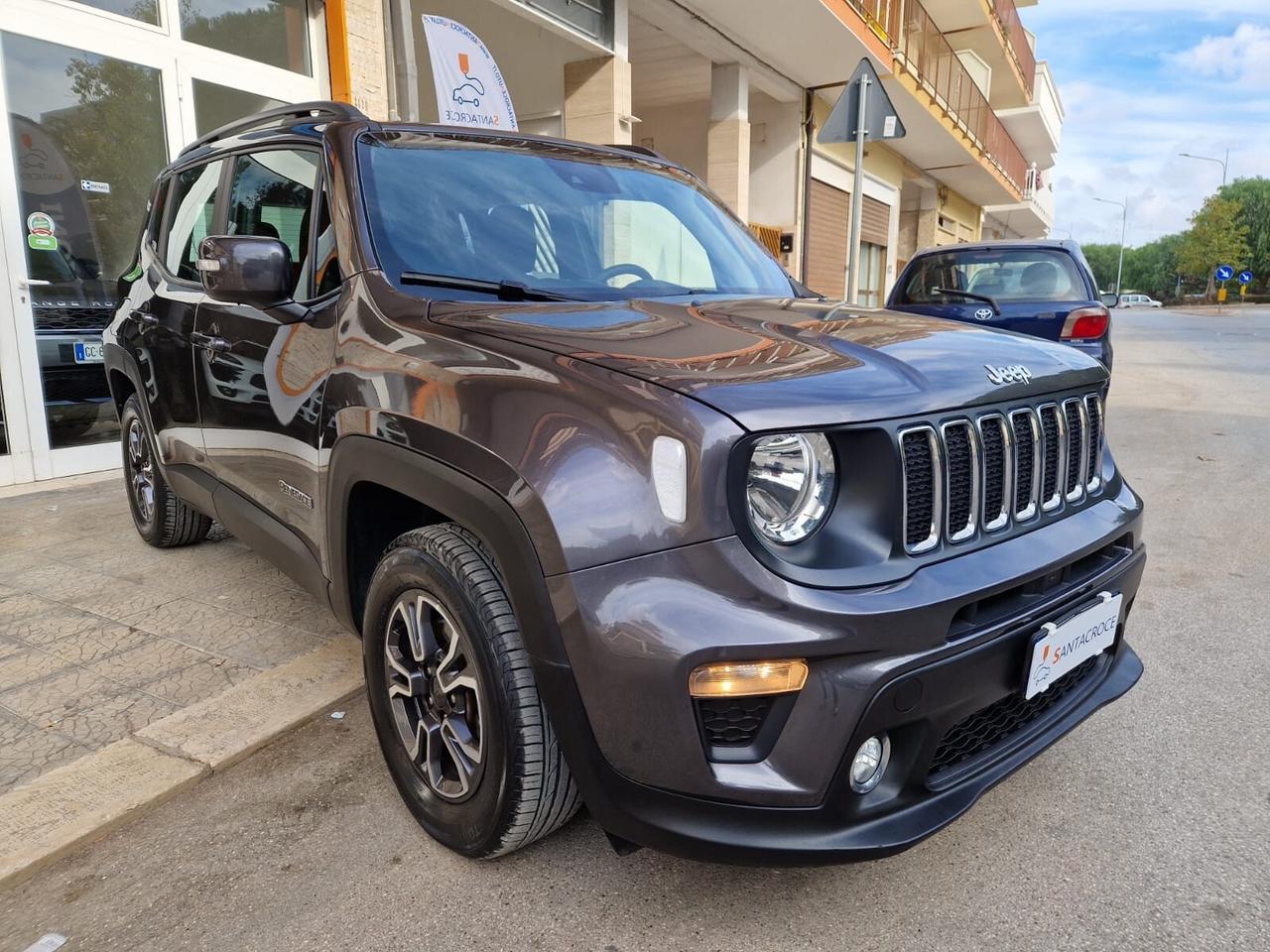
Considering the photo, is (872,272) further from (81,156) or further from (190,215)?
(190,215)

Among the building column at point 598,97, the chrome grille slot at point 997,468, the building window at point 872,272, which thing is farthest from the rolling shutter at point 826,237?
the chrome grille slot at point 997,468

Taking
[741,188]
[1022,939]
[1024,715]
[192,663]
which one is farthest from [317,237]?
[741,188]

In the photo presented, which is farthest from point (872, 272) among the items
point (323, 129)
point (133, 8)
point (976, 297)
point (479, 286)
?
point (479, 286)

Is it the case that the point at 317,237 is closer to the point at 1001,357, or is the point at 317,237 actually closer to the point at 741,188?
the point at 1001,357

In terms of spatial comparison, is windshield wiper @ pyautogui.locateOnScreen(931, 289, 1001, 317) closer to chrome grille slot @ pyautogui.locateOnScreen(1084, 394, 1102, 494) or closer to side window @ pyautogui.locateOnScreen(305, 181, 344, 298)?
chrome grille slot @ pyautogui.locateOnScreen(1084, 394, 1102, 494)

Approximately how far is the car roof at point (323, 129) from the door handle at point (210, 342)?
69cm

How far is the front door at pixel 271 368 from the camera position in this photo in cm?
247

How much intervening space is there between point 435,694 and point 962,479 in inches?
49.7

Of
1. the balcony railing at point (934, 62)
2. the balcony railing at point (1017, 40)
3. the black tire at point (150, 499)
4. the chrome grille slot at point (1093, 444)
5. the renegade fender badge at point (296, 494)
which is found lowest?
the black tire at point (150, 499)

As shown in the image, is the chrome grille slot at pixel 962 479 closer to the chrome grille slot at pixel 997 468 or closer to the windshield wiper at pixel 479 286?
the chrome grille slot at pixel 997 468

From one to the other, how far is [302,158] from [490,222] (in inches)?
26.5

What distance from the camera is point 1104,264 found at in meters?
140

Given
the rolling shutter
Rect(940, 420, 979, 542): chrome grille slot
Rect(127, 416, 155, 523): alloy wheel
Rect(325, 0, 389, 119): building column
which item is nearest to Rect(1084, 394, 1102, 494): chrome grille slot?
Rect(940, 420, 979, 542): chrome grille slot

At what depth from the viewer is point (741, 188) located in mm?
11781
